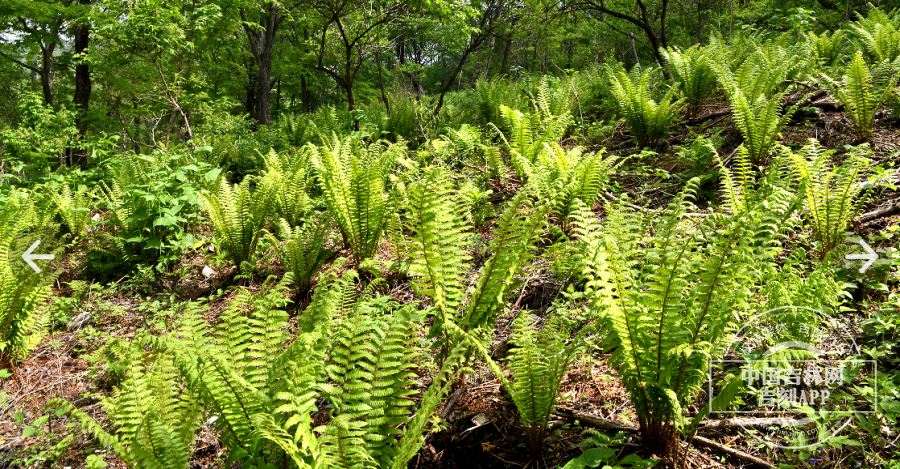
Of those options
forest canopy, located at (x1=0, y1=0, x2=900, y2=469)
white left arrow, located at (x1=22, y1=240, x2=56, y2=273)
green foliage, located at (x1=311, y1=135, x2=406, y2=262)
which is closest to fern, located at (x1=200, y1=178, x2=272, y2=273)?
forest canopy, located at (x1=0, y1=0, x2=900, y2=469)

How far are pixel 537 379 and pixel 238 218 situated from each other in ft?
9.56

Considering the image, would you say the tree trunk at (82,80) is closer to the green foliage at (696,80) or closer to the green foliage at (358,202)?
the green foliage at (358,202)

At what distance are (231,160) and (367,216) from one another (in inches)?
179

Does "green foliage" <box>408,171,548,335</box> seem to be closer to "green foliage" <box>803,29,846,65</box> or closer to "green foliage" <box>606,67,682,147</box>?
"green foliage" <box>606,67,682,147</box>

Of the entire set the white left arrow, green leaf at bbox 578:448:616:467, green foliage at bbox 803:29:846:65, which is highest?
green foliage at bbox 803:29:846:65

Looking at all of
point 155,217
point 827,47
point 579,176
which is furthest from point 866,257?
point 155,217

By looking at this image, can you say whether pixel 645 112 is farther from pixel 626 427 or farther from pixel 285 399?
pixel 285 399

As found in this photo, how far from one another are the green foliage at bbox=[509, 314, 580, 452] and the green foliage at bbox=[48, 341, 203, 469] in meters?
1.19

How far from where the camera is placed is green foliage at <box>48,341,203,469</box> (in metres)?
1.62

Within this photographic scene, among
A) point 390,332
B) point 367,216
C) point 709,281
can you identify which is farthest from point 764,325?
point 367,216

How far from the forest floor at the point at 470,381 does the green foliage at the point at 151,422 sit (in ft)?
0.69

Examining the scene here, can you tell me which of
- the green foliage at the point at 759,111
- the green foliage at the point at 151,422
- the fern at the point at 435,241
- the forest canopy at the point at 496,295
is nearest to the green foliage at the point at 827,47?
the forest canopy at the point at 496,295

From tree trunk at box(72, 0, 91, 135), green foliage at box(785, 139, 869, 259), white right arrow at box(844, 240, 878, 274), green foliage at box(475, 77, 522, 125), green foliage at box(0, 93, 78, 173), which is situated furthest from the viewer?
tree trunk at box(72, 0, 91, 135)

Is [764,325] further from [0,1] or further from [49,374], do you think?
[0,1]
